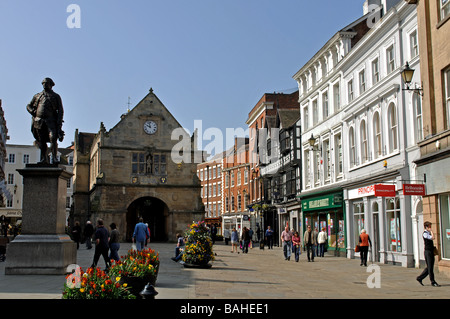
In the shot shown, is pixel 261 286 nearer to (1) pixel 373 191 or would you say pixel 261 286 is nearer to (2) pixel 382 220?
(2) pixel 382 220

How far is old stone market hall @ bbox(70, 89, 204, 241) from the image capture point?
44500 mm

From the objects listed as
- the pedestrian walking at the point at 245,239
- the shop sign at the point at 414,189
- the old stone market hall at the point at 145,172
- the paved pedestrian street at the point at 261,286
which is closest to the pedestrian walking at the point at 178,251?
the paved pedestrian street at the point at 261,286

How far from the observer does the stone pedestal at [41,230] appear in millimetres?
12680

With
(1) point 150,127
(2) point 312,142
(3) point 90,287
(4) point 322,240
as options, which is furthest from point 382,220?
(1) point 150,127

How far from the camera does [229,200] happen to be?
72.1m

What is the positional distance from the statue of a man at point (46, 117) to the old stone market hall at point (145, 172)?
101ft

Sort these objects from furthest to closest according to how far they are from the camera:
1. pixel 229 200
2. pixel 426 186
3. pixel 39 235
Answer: pixel 229 200
pixel 426 186
pixel 39 235

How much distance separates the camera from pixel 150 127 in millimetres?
46844

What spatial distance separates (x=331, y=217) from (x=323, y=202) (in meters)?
1.04

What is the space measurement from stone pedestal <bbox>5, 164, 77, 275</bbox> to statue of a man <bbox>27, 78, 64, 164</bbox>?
0.65m
